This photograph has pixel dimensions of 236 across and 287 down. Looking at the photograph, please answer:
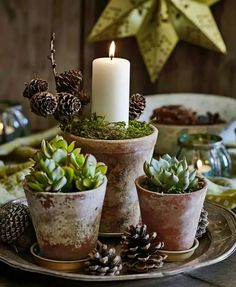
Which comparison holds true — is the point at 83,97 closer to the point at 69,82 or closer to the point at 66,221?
the point at 69,82

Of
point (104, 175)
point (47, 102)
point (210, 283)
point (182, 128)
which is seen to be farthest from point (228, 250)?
point (182, 128)

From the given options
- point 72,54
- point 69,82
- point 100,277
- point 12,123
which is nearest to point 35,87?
point 69,82

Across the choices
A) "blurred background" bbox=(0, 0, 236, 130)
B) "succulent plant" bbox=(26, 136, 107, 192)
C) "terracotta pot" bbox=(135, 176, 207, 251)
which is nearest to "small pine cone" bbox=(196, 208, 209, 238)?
"terracotta pot" bbox=(135, 176, 207, 251)

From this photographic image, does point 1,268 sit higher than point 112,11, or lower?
lower

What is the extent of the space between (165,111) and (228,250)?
1.84ft

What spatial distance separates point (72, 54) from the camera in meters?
1.80

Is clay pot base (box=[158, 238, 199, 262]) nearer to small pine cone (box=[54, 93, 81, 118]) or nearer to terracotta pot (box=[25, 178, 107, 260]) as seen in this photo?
terracotta pot (box=[25, 178, 107, 260])

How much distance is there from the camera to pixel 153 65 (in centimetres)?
172

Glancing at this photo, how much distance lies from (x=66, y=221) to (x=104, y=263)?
0.06m

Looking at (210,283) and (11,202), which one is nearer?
(210,283)

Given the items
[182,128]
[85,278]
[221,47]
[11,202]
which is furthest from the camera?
[221,47]

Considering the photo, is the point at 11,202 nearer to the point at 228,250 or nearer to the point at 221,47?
the point at 228,250

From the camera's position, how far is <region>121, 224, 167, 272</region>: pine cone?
0.76 m

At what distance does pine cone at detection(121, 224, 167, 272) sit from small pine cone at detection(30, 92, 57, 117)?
0.56 ft
